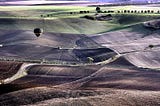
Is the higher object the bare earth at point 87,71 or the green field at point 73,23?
the green field at point 73,23

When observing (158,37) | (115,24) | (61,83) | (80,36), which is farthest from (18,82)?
(115,24)

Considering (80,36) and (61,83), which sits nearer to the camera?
(61,83)

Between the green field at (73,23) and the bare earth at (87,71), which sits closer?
the bare earth at (87,71)

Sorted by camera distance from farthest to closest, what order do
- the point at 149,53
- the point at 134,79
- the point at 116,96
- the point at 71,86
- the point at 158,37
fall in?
the point at 158,37
the point at 149,53
the point at 134,79
the point at 71,86
the point at 116,96

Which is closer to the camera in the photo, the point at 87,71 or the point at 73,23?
the point at 87,71

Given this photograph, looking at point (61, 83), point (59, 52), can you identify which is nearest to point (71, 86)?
point (61, 83)

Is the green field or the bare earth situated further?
the green field

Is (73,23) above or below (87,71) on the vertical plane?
above

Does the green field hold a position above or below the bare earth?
above

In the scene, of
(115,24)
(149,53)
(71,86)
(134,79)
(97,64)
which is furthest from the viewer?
(115,24)

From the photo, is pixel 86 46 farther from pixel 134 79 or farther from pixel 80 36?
pixel 134 79
